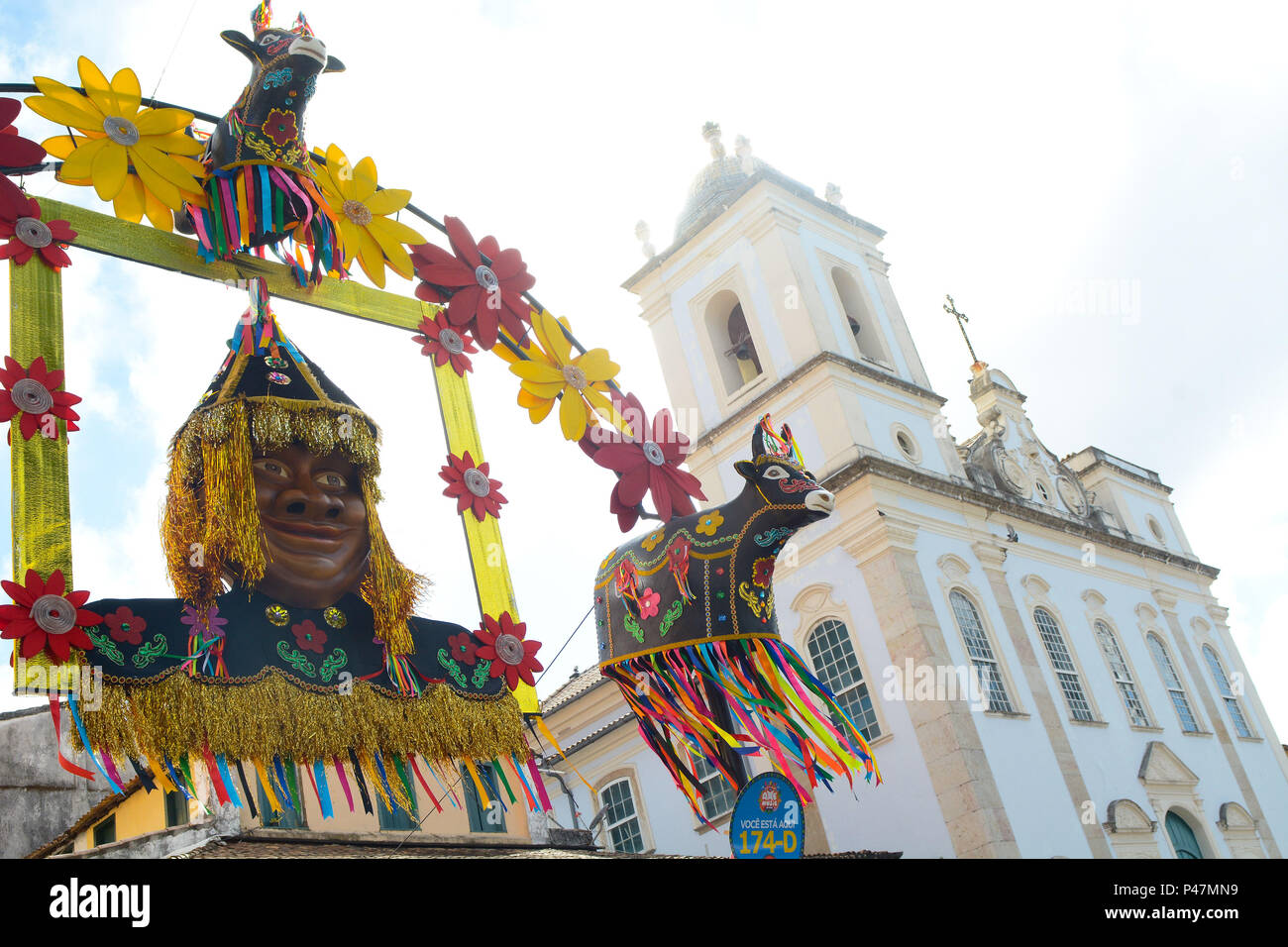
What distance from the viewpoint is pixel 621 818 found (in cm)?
1930

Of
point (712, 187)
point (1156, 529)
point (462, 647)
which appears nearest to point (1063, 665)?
point (1156, 529)

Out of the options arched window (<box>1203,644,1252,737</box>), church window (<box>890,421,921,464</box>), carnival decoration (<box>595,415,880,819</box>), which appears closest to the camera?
carnival decoration (<box>595,415,880,819</box>)

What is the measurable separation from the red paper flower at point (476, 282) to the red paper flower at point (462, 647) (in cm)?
182

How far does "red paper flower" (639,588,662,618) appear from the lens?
6.45 metres

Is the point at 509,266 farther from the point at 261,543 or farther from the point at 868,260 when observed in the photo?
the point at 868,260

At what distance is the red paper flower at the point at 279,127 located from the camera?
5.71m

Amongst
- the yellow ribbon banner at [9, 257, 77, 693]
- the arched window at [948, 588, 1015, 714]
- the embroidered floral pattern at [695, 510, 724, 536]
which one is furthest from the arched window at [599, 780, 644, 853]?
the yellow ribbon banner at [9, 257, 77, 693]

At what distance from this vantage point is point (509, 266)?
22.3 ft

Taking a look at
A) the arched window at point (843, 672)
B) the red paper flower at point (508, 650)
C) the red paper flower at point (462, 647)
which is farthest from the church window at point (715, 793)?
the red paper flower at point (462, 647)

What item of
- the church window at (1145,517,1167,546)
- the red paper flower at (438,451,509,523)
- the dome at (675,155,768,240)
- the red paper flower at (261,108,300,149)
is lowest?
the red paper flower at (438,451,509,523)

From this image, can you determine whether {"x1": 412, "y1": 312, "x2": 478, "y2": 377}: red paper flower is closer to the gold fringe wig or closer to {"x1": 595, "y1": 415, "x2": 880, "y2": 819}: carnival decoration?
the gold fringe wig

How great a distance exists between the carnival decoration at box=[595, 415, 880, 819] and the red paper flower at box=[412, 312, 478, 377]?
1.55 meters
